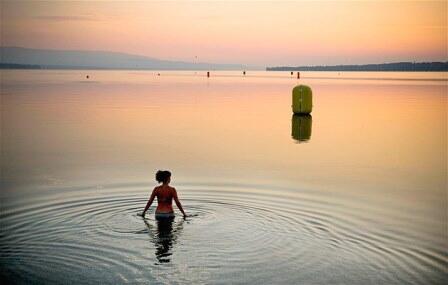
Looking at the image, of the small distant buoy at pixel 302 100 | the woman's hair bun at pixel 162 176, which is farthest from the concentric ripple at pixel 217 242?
the small distant buoy at pixel 302 100

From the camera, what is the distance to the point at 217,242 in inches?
419

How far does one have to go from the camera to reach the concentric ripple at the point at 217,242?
905 cm

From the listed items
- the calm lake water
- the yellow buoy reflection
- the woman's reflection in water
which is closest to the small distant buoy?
the yellow buoy reflection

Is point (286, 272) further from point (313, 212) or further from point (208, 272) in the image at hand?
point (313, 212)

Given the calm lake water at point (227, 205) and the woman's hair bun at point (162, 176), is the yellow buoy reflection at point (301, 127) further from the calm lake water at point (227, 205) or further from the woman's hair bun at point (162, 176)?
the woman's hair bun at point (162, 176)

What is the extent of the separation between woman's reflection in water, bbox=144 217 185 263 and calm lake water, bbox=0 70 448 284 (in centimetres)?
4

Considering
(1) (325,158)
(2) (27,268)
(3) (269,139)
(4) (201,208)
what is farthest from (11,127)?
(2) (27,268)

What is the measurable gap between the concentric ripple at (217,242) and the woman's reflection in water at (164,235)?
0.07 feet

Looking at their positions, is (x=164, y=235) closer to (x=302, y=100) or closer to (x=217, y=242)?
(x=217, y=242)

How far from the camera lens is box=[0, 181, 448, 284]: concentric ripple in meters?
9.05

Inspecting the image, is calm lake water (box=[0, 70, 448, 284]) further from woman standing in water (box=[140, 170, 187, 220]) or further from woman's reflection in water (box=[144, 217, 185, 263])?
woman standing in water (box=[140, 170, 187, 220])

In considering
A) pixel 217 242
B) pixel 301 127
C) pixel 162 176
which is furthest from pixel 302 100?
pixel 217 242

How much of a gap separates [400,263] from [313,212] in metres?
3.46

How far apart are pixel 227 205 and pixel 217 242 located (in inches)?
118
